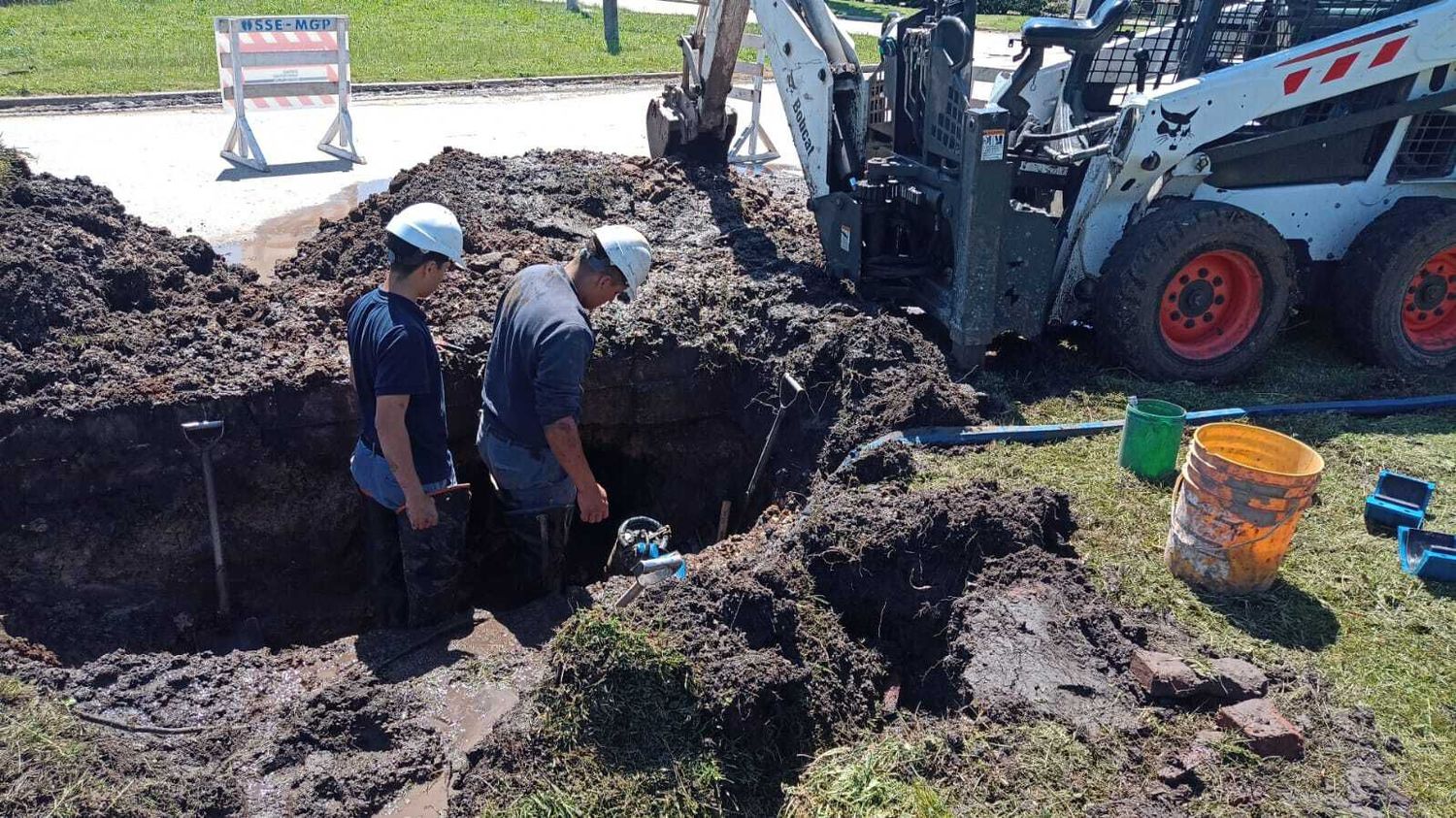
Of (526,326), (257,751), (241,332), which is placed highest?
(526,326)

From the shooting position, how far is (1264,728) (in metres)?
3.72

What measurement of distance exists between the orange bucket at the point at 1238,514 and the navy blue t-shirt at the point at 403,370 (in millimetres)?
3326

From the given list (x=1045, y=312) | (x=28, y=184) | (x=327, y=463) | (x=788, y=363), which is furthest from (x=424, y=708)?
(x=28, y=184)

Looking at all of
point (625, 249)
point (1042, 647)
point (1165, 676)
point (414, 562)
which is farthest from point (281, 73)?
point (1165, 676)

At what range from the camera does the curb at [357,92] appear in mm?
13172

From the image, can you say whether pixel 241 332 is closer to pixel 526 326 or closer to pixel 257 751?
pixel 526 326

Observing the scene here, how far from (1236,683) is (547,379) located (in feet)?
9.69

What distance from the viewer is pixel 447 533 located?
4.93m

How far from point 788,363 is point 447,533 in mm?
2419

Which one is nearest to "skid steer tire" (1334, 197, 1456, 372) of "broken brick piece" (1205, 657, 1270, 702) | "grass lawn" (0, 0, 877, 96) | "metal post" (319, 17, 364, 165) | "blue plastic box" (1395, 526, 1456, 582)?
"blue plastic box" (1395, 526, 1456, 582)

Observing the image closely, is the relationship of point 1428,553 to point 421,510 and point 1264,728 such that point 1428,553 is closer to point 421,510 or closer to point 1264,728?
point 1264,728

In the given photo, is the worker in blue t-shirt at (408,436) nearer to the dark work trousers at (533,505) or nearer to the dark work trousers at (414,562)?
the dark work trousers at (414,562)

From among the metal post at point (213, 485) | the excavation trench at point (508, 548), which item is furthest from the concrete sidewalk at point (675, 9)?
the metal post at point (213, 485)

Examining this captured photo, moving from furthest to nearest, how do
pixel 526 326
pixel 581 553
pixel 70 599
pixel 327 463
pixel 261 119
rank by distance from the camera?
1. pixel 261 119
2. pixel 581 553
3. pixel 327 463
4. pixel 70 599
5. pixel 526 326
